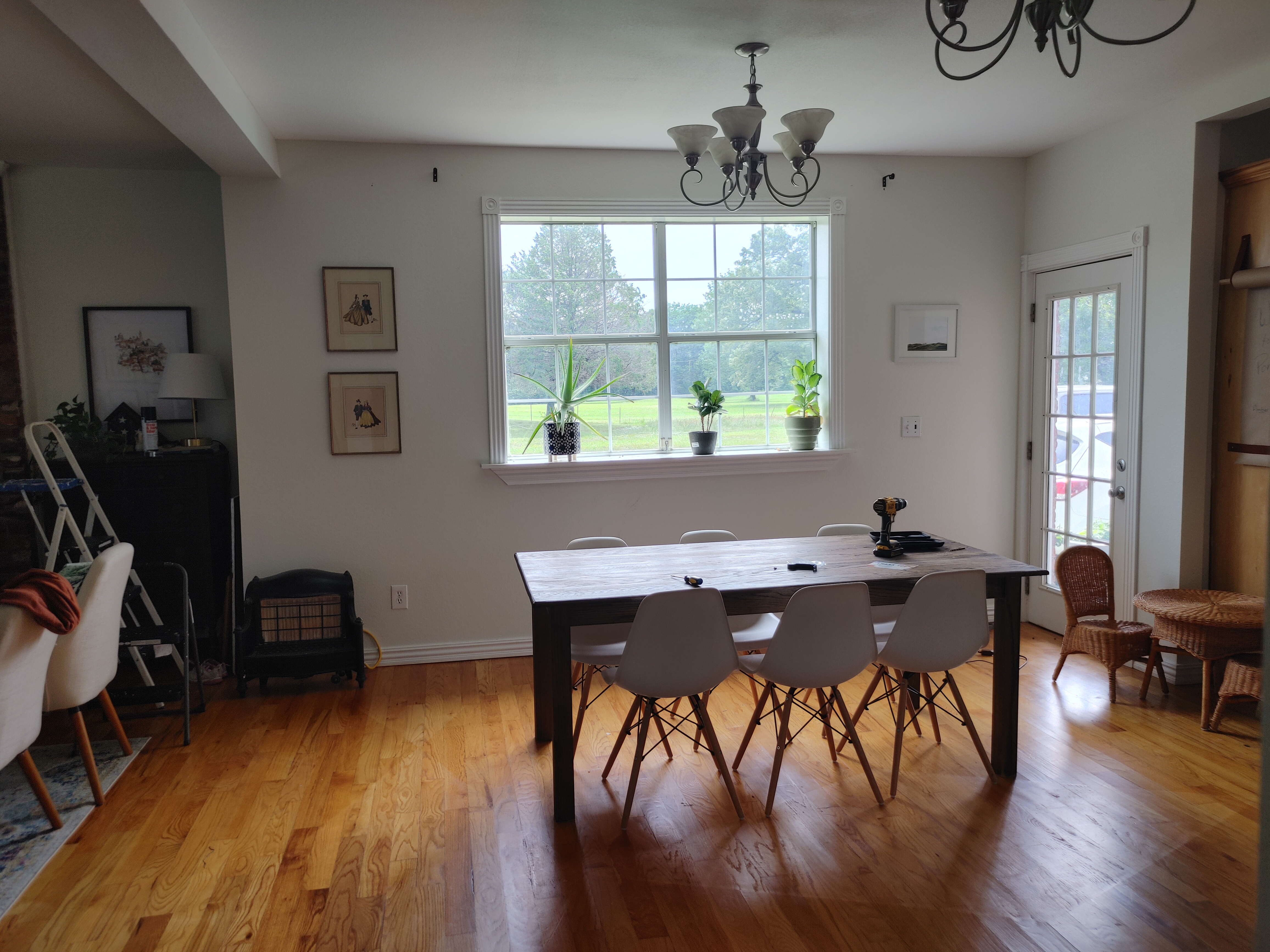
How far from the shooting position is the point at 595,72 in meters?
3.40

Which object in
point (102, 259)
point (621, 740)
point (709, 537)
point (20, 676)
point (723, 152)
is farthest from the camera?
point (102, 259)

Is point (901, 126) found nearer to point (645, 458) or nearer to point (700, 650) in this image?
point (645, 458)

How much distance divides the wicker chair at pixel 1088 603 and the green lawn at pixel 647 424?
158 centimetres

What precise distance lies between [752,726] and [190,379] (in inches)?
125

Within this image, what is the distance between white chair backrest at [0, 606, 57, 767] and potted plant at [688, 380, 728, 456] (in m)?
2.99

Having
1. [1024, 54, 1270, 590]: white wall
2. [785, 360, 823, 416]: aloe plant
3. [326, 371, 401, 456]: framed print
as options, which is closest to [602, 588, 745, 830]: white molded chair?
[326, 371, 401, 456]: framed print

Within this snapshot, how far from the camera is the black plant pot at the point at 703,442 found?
185 inches

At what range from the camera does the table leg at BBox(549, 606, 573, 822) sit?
109 inches

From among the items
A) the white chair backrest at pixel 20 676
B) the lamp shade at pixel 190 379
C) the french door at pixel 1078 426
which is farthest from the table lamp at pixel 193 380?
the french door at pixel 1078 426

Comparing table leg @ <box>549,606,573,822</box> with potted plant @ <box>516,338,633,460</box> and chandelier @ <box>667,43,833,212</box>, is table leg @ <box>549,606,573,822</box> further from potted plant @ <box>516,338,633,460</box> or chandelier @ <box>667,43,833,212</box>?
potted plant @ <box>516,338,633,460</box>

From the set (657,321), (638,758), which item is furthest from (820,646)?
(657,321)

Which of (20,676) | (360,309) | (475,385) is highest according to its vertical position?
(360,309)

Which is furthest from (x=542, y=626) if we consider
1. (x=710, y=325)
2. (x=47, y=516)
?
(x=47, y=516)

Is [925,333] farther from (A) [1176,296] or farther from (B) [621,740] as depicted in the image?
(B) [621,740]
